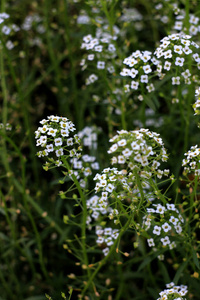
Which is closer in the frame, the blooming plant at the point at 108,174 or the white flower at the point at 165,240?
the blooming plant at the point at 108,174

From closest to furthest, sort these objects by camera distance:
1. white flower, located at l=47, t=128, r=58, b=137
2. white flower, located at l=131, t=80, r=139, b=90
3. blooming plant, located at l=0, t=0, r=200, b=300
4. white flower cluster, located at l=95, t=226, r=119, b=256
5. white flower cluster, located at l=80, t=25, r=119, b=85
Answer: white flower, located at l=47, t=128, r=58, b=137, blooming plant, located at l=0, t=0, r=200, b=300, white flower cluster, located at l=95, t=226, r=119, b=256, white flower, located at l=131, t=80, r=139, b=90, white flower cluster, located at l=80, t=25, r=119, b=85

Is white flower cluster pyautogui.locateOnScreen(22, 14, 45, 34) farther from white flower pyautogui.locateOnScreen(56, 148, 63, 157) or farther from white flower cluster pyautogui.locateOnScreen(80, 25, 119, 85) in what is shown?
white flower pyautogui.locateOnScreen(56, 148, 63, 157)

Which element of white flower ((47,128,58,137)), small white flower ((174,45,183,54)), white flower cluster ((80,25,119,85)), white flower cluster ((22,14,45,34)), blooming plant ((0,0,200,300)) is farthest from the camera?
white flower cluster ((22,14,45,34))

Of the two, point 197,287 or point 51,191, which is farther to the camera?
point 51,191

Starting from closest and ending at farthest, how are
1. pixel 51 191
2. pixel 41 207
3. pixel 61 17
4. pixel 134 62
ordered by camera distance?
pixel 134 62
pixel 41 207
pixel 51 191
pixel 61 17

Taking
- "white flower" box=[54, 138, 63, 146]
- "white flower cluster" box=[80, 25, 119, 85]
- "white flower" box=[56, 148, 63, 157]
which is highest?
"white flower cluster" box=[80, 25, 119, 85]

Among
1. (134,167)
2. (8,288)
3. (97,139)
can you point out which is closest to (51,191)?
(97,139)

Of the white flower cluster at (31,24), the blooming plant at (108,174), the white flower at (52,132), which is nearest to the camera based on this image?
the white flower at (52,132)

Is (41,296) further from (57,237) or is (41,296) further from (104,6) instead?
(104,6)

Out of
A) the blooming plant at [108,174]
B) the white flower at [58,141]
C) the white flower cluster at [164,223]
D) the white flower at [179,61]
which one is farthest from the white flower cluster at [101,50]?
the white flower cluster at [164,223]

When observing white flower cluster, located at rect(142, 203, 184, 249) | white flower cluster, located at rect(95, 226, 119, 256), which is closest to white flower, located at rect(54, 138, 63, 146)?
white flower cluster, located at rect(142, 203, 184, 249)

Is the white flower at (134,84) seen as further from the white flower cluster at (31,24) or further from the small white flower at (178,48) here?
the white flower cluster at (31,24)
